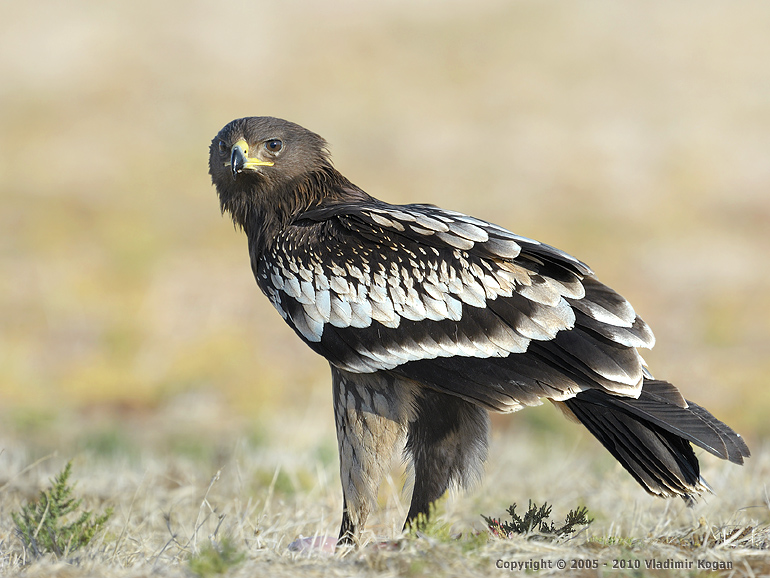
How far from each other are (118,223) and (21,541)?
15.2 m

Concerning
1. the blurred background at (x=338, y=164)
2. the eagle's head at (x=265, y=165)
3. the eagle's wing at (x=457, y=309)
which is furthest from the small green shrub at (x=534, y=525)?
the blurred background at (x=338, y=164)

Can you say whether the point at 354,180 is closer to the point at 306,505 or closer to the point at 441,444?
the point at 306,505

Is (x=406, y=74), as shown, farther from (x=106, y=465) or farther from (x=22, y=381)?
(x=106, y=465)

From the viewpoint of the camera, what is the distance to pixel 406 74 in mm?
32250

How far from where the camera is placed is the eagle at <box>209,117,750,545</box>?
12.8 ft

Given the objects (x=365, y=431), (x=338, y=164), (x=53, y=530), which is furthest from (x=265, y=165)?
(x=338, y=164)

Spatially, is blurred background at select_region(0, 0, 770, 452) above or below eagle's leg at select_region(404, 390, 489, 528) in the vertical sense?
above

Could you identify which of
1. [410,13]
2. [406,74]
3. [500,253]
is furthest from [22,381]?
[410,13]

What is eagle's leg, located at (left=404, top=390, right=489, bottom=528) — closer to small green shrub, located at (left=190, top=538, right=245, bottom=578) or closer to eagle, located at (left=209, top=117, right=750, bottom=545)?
eagle, located at (left=209, top=117, right=750, bottom=545)

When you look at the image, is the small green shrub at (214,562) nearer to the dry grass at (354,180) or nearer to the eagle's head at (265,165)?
the dry grass at (354,180)

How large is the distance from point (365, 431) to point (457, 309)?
835mm

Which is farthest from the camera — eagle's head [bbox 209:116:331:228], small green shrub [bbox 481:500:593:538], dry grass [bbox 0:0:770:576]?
dry grass [bbox 0:0:770:576]

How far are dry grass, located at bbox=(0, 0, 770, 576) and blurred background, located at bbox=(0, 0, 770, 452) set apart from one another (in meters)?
0.09

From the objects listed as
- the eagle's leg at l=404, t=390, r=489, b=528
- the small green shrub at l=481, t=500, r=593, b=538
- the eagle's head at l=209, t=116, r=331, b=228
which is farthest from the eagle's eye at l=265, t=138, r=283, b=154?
the small green shrub at l=481, t=500, r=593, b=538
